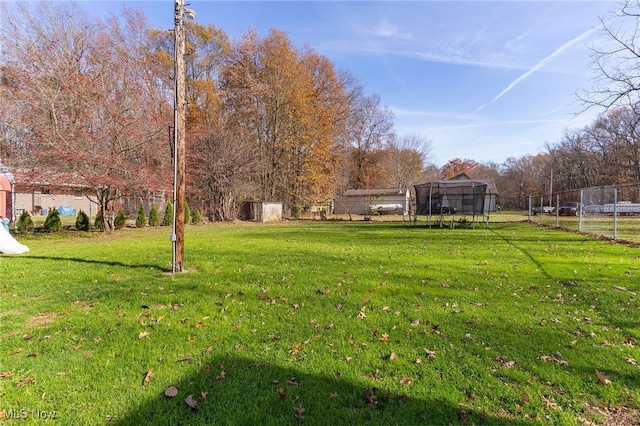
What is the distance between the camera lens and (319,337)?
3389 millimetres

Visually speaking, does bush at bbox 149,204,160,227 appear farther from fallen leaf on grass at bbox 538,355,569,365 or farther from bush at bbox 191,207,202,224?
fallen leaf on grass at bbox 538,355,569,365

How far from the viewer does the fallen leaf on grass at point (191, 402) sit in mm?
2283

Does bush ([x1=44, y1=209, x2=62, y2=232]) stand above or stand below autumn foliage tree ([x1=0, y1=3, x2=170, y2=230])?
below

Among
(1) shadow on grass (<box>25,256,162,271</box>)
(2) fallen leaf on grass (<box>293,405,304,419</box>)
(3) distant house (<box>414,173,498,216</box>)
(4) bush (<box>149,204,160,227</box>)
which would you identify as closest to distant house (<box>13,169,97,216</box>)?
(4) bush (<box>149,204,160,227</box>)

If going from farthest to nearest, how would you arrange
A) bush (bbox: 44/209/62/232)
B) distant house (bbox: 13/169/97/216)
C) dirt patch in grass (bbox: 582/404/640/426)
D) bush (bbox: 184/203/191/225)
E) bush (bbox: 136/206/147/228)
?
bush (bbox: 184/203/191/225)
bush (bbox: 136/206/147/228)
bush (bbox: 44/209/62/232)
distant house (bbox: 13/169/97/216)
dirt patch in grass (bbox: 582/404/640/426)

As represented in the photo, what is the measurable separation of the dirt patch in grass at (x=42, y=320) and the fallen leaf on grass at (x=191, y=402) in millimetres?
2478

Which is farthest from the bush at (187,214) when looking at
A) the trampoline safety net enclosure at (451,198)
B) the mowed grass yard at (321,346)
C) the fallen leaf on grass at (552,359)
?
the fallen leaf on grass at (552,359)

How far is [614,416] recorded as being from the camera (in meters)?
2.20

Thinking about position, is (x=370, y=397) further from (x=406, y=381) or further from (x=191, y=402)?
(x=191, y=402)

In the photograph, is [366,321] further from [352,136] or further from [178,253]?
[352,136]

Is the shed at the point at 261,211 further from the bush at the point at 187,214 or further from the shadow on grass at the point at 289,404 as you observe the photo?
the shadow on grass at the point at 289,404

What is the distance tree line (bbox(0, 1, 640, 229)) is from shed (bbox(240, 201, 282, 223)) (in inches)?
45.7

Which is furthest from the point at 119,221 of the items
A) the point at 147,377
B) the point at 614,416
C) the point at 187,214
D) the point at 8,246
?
the point at 614,416

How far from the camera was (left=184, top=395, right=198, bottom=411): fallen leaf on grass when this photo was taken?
7.49 feet
